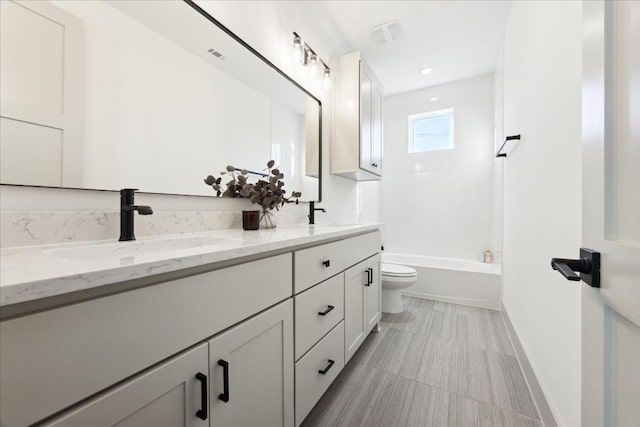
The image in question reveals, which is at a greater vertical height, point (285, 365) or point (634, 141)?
point (634, 141)

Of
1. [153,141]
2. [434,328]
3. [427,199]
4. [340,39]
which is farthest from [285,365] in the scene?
[427,199]

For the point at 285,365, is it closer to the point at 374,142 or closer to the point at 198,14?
the point at 198,14

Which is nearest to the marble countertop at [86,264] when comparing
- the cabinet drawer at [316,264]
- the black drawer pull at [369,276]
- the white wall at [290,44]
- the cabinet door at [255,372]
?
the cabinet drawer at [316,264]

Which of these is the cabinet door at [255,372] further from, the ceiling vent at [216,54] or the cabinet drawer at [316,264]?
the ceiling vent at [216,54]

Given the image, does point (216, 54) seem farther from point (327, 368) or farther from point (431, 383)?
point (431, 383)

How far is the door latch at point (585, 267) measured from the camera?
49 cm

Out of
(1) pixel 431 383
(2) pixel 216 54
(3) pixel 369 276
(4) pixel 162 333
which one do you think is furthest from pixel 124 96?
(1) pixel 431 383

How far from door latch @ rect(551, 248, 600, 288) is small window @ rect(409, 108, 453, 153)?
3.18 metres

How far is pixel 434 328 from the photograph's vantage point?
217cm

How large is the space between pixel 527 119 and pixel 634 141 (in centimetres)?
143

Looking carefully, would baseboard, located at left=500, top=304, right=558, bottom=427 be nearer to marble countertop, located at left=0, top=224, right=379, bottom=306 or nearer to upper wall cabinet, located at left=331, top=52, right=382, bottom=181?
marble countertop, located at left=0, top=224, right=379, bottom=306

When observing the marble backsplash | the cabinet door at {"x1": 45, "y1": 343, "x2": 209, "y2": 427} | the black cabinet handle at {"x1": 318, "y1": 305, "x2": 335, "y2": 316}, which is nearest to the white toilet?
the black cabinet handle at {"x1": 318, "y1": 305, "x2": 335, "y2": 316}

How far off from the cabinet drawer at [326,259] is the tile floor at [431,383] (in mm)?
670

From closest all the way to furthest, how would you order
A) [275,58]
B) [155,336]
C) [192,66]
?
1. [155,336]
2. [192,66]
3. [275,58]
